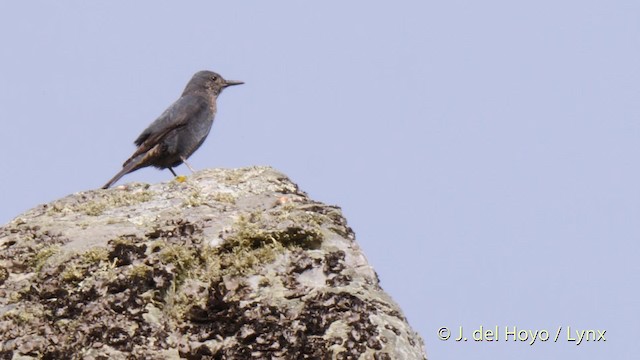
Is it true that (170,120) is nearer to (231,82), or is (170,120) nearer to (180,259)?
(231,82)

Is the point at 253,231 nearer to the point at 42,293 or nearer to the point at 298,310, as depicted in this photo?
the point at 298,310

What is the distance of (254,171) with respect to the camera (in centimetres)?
642

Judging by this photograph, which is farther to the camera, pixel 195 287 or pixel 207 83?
pixel 207 83

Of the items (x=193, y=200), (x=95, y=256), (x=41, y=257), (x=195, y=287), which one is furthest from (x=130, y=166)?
(x=195, y=287)

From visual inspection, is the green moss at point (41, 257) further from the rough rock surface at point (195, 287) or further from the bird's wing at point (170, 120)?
the bird's wing at point (170, 120)

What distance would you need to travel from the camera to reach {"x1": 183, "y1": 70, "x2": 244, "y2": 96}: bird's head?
1328 cm

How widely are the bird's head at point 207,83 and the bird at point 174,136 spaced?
49 centimetres

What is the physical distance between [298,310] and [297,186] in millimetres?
1760

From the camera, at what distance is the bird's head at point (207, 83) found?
1328cm

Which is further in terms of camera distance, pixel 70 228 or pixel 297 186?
pixel 297 186

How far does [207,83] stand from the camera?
44.2 feet

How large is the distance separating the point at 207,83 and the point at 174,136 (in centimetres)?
206

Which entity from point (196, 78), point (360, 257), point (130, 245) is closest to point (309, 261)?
point (360, 257)

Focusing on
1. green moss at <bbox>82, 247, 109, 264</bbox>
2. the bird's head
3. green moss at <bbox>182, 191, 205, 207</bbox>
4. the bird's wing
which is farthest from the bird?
green moss at <bbox>82, 247, 109, 264</bbox>
